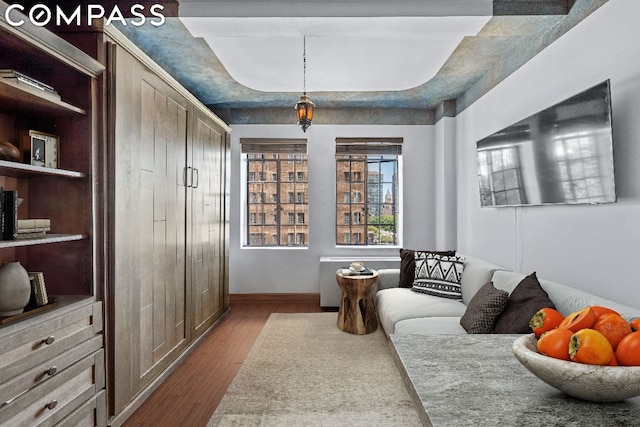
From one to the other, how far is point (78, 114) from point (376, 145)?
4.10 metres

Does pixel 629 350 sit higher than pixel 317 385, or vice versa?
pixel 629 350

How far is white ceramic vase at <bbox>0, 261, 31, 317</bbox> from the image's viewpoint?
177cm

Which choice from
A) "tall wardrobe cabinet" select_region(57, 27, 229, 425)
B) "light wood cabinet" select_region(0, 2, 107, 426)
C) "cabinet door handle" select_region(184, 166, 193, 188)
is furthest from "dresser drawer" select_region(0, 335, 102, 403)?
"cabinet door handle" select_region(184, 166, 193, 188)

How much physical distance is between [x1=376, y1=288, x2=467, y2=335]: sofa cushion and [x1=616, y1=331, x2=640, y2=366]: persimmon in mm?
2383

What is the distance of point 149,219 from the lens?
2.79 m

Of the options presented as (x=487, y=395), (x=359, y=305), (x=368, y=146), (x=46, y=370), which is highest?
(x=368, y=146)

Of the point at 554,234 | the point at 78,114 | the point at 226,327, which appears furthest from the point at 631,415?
the point at 226,327

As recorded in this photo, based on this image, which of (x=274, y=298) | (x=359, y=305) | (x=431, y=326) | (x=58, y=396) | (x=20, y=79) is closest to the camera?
(x=20, y=79)

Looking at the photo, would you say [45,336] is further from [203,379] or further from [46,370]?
[203,379]

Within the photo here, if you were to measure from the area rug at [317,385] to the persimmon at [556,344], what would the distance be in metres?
1.72

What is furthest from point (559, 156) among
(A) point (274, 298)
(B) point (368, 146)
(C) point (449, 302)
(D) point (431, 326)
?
(A) point (274, 298)

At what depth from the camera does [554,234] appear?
Answer: 288 cm

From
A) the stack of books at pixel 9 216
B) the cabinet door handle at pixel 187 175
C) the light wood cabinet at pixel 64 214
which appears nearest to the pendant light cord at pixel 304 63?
the cabinet door handle at pixel 187 175

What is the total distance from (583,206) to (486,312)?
2.99ft
